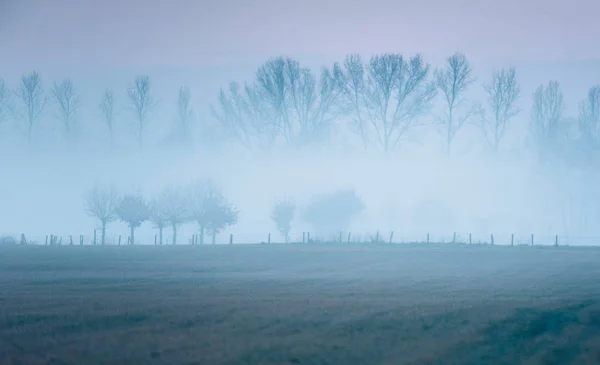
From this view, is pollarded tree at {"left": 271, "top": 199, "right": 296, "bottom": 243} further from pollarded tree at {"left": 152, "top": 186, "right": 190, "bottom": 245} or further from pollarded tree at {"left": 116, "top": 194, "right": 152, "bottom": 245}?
pollarded tree at {"left": 116, "top": 194, "right": 152, "bottom": 245}

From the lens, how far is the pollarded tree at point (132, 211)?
89000 mm

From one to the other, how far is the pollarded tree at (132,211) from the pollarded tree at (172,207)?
5.05ft

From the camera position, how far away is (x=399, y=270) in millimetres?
55344

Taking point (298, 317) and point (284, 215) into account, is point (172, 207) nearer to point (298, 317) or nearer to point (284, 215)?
point (284, 215)

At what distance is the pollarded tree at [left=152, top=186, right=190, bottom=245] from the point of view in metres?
90.2

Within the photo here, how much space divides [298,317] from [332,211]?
66.4 metres

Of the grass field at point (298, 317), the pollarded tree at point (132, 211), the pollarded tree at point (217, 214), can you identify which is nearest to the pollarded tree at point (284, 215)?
the pollarded tree at point (217, 214)

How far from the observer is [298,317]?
29000 mm

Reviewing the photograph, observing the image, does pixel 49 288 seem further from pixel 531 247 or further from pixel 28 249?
pixel 531 247

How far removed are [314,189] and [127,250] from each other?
35545mm

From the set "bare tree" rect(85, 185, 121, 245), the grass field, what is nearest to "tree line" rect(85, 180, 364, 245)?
"bare tree" rect(85, 185, 121, 245)

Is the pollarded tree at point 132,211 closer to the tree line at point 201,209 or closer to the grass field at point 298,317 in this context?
the tree line at point 201,209

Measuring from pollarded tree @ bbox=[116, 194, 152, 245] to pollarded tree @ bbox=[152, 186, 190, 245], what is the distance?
1.54m

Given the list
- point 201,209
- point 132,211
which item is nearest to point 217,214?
point 201,209
